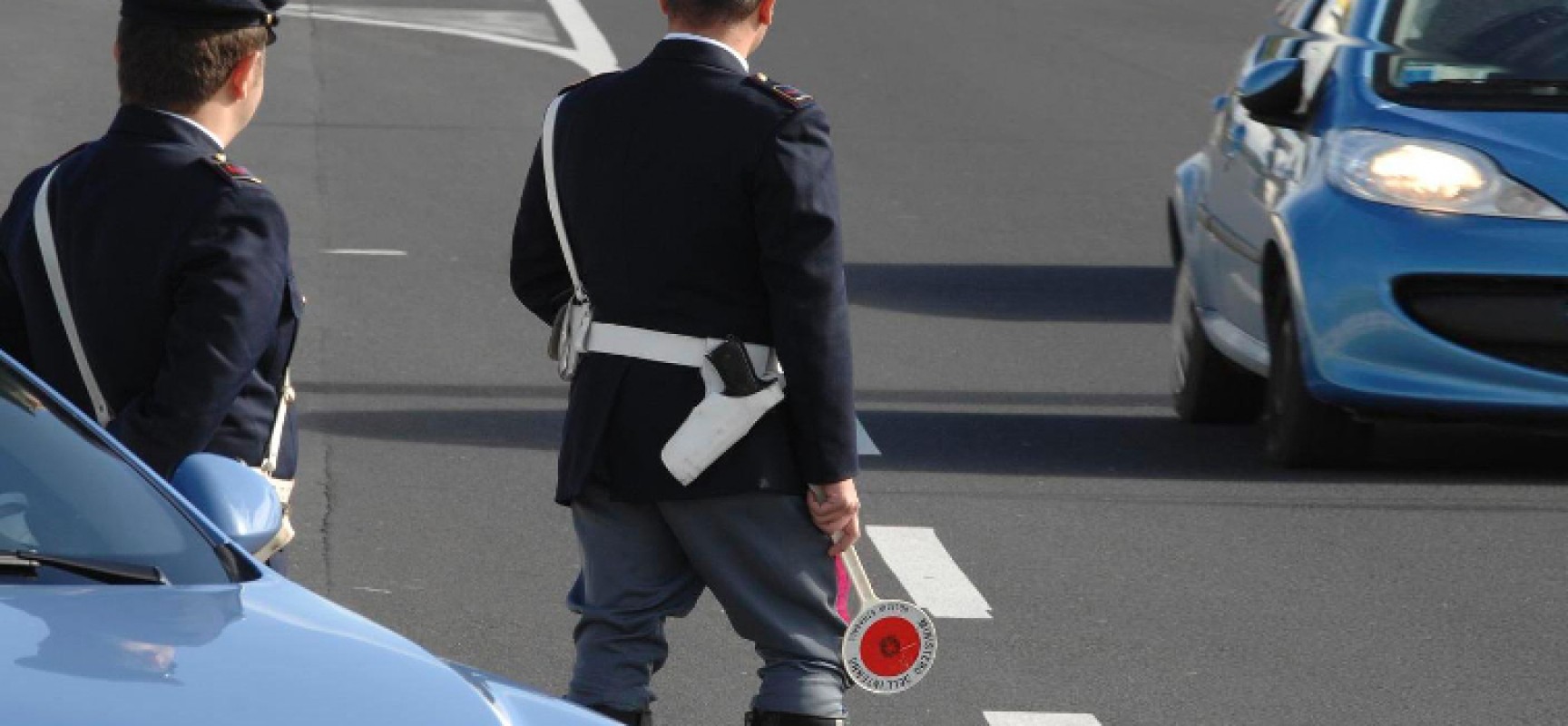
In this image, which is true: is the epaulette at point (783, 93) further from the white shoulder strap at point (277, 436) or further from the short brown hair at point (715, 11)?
the white shoulder strap at point (277, 436)

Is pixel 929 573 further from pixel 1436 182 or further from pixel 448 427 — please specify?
pixel 448 427

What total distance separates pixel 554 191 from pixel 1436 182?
4.66 meters

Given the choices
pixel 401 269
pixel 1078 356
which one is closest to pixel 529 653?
pixel 1078 356

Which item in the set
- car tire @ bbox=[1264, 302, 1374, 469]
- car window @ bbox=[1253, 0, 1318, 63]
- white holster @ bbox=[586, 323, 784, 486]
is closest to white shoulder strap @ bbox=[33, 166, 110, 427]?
white holster @ bbox=[586, 323, 784, 486]

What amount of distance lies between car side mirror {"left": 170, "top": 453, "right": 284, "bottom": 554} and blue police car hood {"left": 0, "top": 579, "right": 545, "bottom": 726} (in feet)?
0.77

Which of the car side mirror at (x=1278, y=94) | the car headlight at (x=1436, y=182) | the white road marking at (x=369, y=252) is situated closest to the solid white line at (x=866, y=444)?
the car side mirror at (x=1278, y=94)

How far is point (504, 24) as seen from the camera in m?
25.5

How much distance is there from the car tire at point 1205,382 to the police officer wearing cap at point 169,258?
6043mm

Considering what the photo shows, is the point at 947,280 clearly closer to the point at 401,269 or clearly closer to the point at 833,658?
the point at 401,269

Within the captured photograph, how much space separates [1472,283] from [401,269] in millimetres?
5815

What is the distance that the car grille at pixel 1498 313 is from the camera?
934 cm

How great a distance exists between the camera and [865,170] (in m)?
18.1

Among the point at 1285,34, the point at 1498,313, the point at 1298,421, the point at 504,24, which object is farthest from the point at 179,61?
the point at 504,24

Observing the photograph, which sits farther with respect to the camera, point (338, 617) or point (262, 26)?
point (262, 26)
